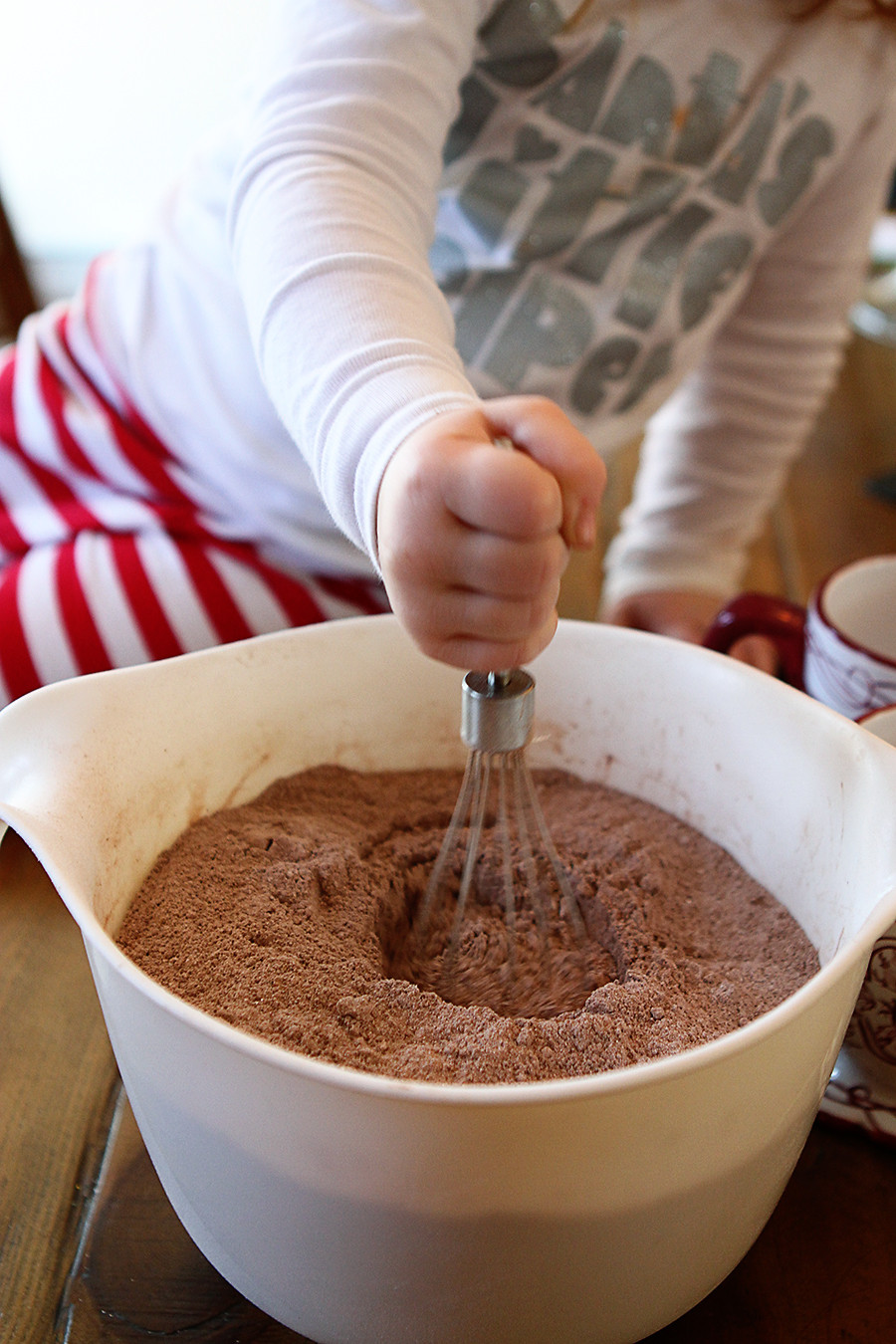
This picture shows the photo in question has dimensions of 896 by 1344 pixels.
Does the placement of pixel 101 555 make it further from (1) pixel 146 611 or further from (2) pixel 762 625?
(2) pixel 762 625

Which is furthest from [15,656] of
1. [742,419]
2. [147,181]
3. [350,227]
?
[147,181]

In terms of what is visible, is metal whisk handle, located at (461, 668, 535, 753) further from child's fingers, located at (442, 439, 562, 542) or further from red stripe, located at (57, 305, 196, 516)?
red stripe, located at (57, 305, 196, 516)

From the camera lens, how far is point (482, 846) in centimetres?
37

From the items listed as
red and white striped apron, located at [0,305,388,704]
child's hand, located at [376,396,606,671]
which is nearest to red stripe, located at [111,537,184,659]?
red and white striped apron, located at [0,305,388,704]

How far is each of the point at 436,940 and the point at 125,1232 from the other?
4.9 inches

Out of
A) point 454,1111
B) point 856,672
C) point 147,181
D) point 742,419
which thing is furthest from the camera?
point 147,181

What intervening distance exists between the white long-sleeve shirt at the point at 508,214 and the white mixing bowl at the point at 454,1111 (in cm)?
14

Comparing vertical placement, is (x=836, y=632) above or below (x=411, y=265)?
below

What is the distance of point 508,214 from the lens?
1.91 ft

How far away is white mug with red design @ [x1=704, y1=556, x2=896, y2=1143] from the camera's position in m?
0.33

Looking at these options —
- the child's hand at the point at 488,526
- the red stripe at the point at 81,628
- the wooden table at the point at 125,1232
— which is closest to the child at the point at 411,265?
the red stripe at the point at 81,628

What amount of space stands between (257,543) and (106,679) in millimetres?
327

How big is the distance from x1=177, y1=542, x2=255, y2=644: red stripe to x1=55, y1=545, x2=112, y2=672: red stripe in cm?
6

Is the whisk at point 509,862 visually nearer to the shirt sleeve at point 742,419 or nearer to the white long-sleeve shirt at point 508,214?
the white long-sleeve shirt at point 508,214
